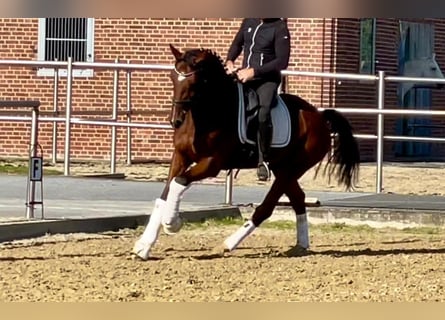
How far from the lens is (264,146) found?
28.3ft

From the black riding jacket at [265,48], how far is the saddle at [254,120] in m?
0.17

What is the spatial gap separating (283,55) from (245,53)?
0.38 meters

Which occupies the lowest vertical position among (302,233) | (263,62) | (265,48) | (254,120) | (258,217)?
(302,233)

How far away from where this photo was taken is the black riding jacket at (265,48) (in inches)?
330

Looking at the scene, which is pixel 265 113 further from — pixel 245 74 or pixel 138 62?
pixel 138 62

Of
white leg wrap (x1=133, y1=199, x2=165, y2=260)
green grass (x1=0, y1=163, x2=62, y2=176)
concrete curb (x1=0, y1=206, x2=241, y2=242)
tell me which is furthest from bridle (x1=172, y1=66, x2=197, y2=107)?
green grass (x1=0, y1=163, x2=62, y2=176)

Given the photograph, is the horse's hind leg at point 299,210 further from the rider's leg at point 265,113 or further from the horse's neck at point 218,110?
the horse's neck at point 218,110

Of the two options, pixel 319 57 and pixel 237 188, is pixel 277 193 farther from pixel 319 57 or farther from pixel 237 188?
pixel 319 57

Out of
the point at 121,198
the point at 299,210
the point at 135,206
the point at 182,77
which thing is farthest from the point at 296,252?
the point at 121,198

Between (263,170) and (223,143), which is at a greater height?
(223,143)

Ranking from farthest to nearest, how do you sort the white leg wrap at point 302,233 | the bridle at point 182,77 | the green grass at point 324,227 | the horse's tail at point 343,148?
the green grass at point 324,227, the horse's tail at point 343,148, the white leg wrap at point 302,233, the bridle at point 182,77

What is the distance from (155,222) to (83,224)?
6.31 feet

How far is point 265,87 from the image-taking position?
8555 millimetres

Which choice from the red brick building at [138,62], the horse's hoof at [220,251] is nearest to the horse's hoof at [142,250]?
the horse's hoof at [220,251]
